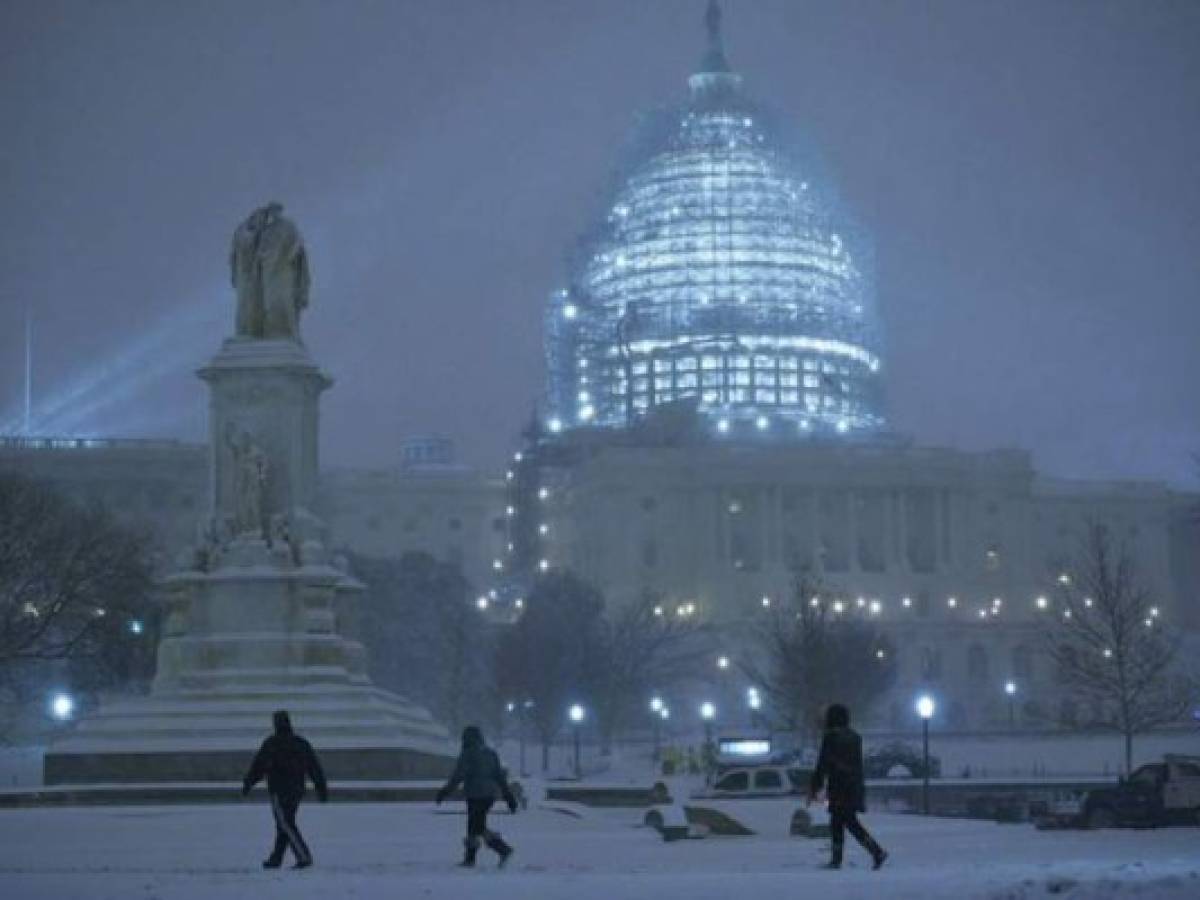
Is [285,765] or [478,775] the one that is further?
[478,775]

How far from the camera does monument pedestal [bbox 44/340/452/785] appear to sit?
39406 mm

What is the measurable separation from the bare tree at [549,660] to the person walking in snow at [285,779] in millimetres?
62903

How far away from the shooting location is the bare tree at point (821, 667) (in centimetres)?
8869

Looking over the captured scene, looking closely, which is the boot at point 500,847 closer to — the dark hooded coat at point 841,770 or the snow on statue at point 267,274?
the dark hooded coat at point 841,770

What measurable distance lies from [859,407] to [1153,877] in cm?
17487

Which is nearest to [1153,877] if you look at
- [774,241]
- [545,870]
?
[545,870]

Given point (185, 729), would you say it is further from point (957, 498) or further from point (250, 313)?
point (957, 498)

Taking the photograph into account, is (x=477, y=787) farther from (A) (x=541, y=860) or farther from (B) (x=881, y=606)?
(B) (x=881, y=606)

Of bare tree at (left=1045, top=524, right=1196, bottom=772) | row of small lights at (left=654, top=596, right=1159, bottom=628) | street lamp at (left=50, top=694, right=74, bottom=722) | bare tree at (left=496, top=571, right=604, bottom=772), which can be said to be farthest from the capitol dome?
street lamp at (left=50, top=694, right=74, bottom=722)

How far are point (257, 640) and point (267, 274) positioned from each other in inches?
268

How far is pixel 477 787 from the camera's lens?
2494cm

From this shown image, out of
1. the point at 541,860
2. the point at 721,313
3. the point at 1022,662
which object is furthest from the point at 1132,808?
the point at 721,313

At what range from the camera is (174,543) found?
169125 millimetres

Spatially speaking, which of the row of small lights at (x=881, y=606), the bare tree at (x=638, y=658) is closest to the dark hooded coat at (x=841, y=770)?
the bare tree at (x=638, y=658)
